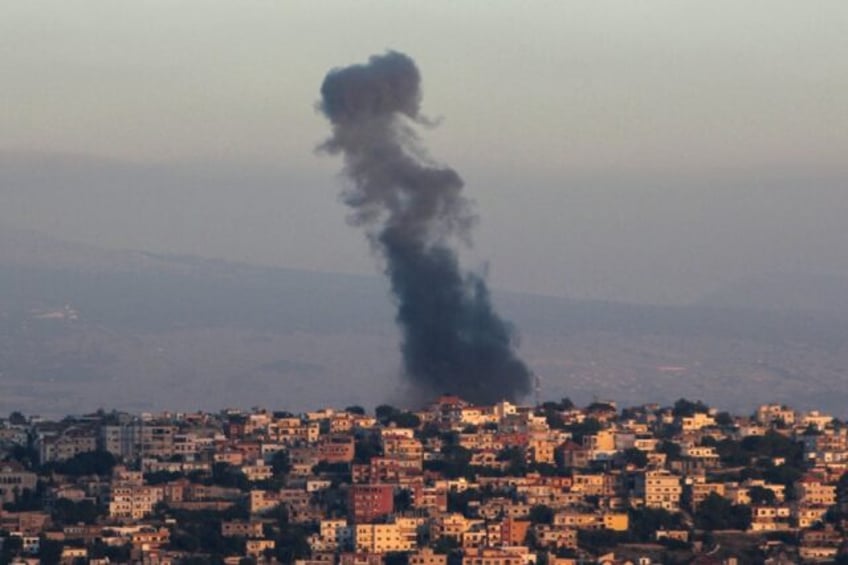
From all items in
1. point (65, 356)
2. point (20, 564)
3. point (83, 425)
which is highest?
point (65, 356)

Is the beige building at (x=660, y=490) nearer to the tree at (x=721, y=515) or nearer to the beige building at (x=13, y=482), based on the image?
the tree at (x=721, y=515)

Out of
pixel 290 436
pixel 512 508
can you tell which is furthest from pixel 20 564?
pixel 290 436

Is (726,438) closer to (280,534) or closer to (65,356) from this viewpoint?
(280,534)

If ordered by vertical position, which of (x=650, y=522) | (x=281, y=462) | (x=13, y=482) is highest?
(x=281, y=462)

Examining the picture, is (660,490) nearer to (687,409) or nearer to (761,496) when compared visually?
(761,496)

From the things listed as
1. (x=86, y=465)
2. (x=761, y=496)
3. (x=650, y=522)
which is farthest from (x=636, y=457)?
(x=86, y=465)

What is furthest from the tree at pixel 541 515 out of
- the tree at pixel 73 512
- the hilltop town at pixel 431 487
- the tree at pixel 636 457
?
the tree at pixel 73 512

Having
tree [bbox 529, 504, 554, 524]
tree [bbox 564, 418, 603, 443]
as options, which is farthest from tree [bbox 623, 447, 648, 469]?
tree [bbox 529, 504, 554, 524]

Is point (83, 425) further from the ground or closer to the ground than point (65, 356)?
closer to the ground

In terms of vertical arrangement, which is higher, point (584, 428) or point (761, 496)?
point (584, 428)
